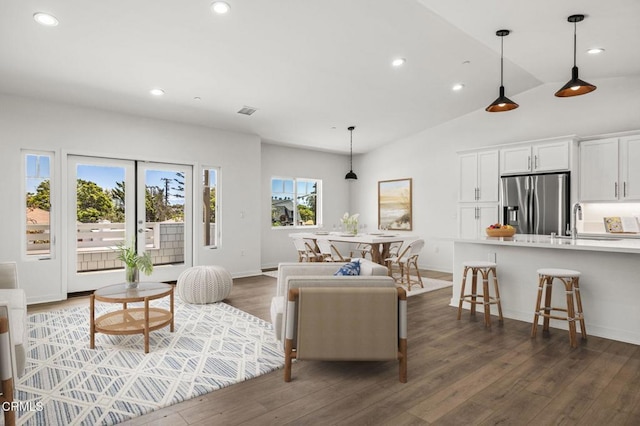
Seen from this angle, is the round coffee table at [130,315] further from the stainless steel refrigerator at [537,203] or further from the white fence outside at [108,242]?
the stainless steel refrigerator at [537,203]

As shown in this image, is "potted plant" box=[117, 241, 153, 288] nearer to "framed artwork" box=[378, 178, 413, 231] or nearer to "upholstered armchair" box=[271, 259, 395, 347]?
"upholstered armchair" box=[271, 259, 395, 347]

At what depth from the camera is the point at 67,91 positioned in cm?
491

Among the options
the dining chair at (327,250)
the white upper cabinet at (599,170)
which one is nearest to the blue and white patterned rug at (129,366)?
the dining chair at (327,250)

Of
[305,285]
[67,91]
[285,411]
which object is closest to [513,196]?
[305,285]

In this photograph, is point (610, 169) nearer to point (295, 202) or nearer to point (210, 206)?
point (295, 202)

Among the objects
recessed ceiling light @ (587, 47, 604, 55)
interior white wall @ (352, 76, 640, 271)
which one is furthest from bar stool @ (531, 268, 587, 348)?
interior white wall @ (352, 76, 640, 271)

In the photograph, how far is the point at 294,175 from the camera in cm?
→ 867

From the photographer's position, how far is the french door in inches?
217

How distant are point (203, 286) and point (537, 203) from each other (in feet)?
16.9

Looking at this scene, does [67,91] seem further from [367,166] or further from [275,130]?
[367,166]

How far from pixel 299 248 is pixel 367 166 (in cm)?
323

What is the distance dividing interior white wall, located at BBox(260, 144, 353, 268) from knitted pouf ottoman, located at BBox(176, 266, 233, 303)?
119 inches

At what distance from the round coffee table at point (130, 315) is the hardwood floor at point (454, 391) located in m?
1.16

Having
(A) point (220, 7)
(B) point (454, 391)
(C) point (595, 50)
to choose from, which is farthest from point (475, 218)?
(A) point (220, 7)
